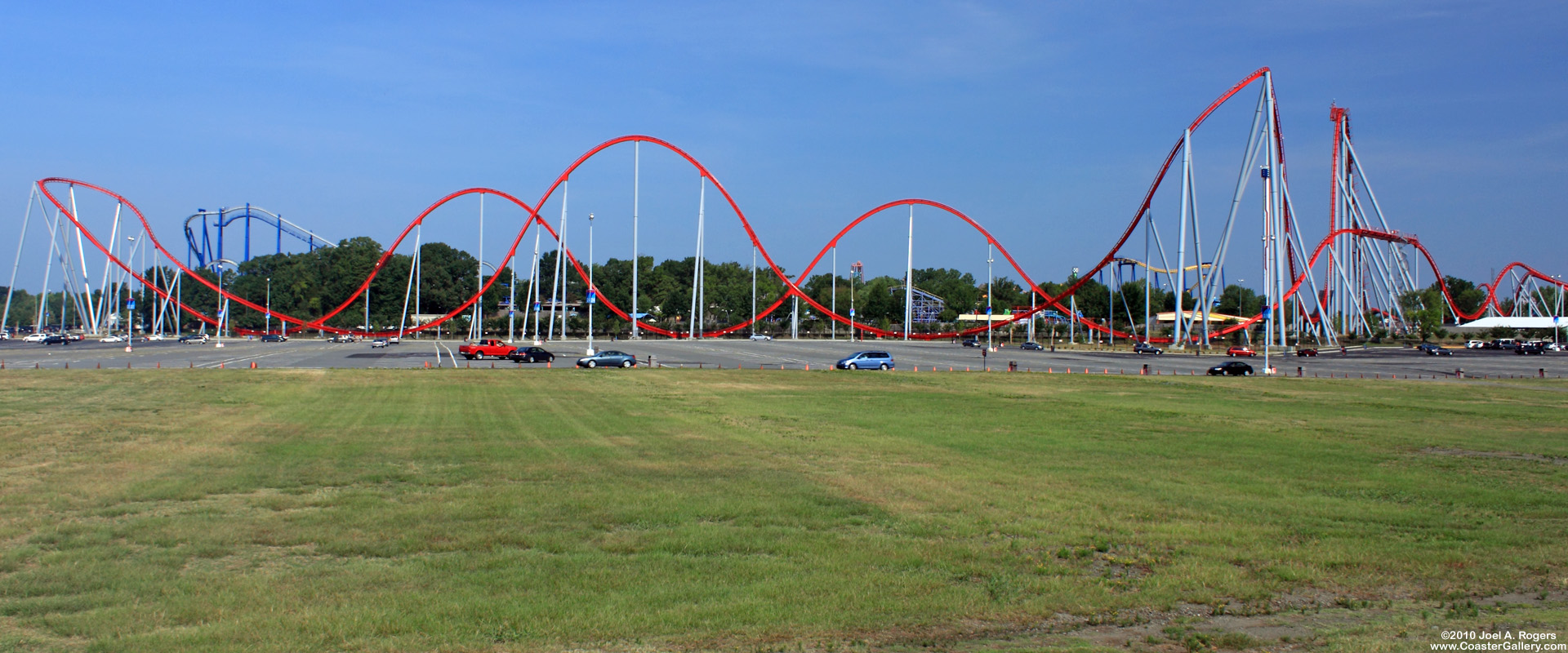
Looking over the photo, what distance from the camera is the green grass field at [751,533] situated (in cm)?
729

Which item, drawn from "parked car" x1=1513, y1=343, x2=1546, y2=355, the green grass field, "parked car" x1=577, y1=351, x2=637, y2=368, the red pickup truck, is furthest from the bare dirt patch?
"parked car" x1=1513, y1=343, x2=1546, y2=355

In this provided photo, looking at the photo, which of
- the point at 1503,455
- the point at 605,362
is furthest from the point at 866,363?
the point at 1503,455

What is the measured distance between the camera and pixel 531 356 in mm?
57969

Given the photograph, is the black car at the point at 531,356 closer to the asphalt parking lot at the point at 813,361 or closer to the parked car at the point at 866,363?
the asphalt parking lot at the point at 813,361

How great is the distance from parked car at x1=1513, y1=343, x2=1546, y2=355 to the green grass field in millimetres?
77949

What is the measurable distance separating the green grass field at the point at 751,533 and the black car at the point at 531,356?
3449cm

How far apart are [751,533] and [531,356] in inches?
1961

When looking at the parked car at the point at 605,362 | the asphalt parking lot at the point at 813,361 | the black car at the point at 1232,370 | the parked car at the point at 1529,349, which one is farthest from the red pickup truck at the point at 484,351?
the parked car at the point at 1529,349

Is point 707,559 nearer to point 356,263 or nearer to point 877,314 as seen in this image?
point 877,314

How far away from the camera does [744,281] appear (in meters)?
187

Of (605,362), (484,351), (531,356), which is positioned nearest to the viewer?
(605,362)

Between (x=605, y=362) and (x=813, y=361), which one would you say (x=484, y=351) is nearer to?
(x=605, y=362)

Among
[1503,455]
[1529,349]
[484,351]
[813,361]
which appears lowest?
[1503,455]

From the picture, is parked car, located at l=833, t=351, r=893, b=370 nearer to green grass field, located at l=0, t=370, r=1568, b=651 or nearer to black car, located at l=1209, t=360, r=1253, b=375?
black car, located at l=1209, t=360, r=1253, b=375
